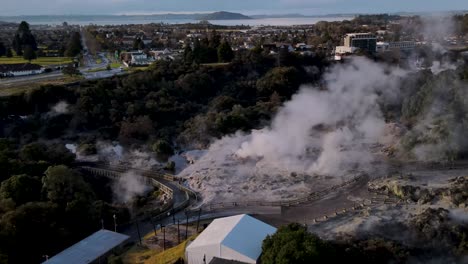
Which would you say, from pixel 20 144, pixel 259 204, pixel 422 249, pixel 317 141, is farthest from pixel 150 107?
pixel 422 249

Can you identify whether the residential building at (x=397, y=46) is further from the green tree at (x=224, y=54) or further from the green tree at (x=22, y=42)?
the green tree at (x=22, y=42)

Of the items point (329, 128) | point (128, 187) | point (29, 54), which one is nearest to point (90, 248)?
point (128, 187)

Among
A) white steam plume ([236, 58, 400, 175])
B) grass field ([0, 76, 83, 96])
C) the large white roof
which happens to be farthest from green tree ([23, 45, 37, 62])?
the large white roof

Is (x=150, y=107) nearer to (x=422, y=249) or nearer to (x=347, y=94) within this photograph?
(x=347, y=94)

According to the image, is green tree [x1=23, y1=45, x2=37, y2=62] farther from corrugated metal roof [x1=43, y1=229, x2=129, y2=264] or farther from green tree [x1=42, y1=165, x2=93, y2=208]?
corrugated metal roof [x1=43, y1=229, x2=129, y2=264]

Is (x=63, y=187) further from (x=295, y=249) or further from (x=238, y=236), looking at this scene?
(x=295, y=249)

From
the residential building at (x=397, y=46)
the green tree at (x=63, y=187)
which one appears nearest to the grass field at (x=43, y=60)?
the residential building at (x=397, y=46)
